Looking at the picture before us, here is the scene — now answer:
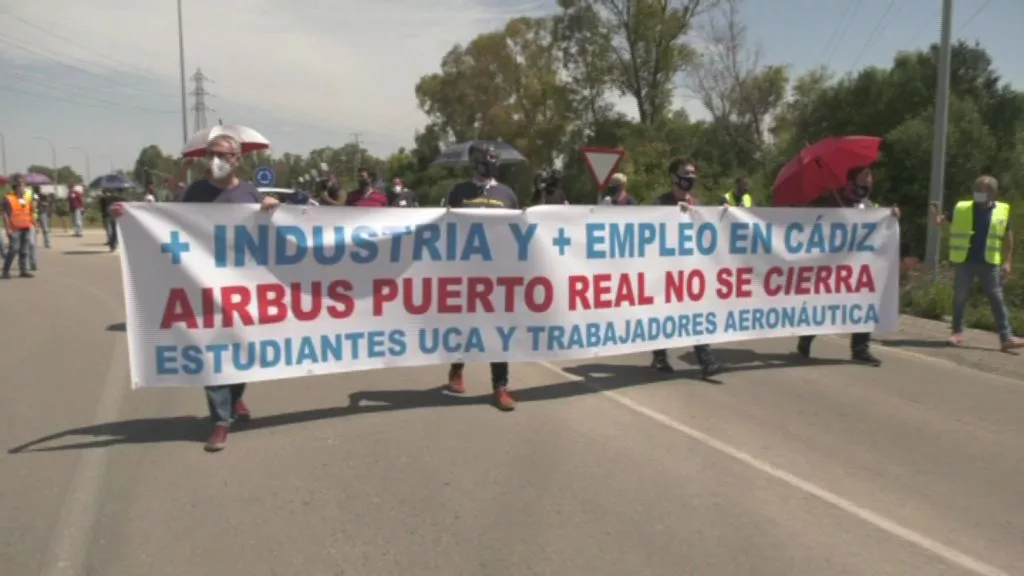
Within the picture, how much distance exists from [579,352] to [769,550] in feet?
10.1

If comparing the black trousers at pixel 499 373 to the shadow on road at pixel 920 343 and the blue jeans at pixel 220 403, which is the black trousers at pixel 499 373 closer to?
the blue jeans at pixel 220 403

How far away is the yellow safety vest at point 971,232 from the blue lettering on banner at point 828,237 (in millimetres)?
1691

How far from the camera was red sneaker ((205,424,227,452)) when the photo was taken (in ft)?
18.3

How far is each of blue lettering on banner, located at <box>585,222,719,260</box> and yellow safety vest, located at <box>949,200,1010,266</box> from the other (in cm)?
366

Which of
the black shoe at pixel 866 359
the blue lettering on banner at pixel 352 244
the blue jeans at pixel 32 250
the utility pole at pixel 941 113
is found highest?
the utility pole at pixel 941 113

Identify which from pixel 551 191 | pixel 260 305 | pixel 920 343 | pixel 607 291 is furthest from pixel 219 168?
pixel 920 343

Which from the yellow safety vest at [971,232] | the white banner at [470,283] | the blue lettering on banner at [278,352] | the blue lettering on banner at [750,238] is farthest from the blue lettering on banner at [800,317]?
the blue lettering on banner at [278,352]

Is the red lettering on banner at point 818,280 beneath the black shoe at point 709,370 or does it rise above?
above

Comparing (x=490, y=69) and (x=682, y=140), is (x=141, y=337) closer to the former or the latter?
(x=682, y=140)

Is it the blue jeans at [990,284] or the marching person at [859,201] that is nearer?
the marching person at [859,201]

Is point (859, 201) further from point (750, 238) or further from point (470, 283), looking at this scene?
point (470, 283)

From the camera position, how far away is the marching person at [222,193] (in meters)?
5.80

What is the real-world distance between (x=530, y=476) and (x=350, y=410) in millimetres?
2070

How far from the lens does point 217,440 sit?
5625mm
